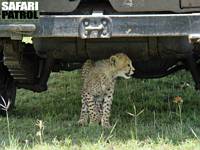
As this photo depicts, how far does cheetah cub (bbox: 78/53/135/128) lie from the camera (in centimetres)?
600

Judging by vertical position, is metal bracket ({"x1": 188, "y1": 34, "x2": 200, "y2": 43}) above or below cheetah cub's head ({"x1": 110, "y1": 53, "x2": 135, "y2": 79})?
above

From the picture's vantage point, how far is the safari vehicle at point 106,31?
4.52 meters

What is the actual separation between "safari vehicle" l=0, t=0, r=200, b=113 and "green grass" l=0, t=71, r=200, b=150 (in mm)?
606

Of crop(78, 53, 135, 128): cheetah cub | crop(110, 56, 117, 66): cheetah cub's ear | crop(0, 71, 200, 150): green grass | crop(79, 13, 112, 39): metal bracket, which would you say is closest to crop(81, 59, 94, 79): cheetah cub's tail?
crop(78, 53, 135, 128): cheetah cub

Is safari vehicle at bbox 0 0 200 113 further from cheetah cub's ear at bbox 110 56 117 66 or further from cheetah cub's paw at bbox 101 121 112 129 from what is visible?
cheetah cub's paw at bbox 101 121 112 129

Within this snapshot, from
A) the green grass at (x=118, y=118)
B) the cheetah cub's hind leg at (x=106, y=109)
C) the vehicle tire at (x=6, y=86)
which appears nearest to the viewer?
the green grass at (x=118, y=118)

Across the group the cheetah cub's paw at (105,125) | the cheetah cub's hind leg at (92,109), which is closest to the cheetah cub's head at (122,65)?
the cheetah cub's hind leg at (92,109)

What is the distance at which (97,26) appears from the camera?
4.51 meters

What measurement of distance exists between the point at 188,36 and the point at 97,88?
1.77 m

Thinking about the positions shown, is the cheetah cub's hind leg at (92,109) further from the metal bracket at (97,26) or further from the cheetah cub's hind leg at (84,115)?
the metal bracket at (97,26)

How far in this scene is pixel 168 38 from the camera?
4953 millimetres

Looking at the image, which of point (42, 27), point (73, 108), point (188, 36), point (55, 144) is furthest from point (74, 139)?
point (73, 108)

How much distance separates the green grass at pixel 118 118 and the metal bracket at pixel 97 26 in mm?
818

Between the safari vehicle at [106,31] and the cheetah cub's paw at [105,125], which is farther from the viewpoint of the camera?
the cheetah cub's paw at [105,125]
